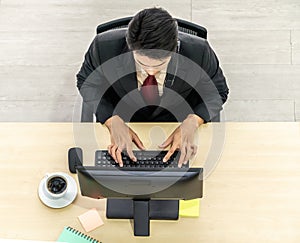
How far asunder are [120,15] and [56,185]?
135cm

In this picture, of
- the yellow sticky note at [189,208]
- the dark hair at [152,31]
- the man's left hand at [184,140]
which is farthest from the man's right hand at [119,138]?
the dark hair at [152,31]

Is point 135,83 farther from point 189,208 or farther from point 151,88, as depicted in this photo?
point 189,208

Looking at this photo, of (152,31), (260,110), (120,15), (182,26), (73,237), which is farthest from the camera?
(120,15)

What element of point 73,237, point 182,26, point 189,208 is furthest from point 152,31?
point 73,237

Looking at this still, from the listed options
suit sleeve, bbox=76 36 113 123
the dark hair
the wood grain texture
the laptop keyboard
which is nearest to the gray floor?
the wood grain texture

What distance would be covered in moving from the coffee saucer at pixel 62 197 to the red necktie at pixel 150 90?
40 cm

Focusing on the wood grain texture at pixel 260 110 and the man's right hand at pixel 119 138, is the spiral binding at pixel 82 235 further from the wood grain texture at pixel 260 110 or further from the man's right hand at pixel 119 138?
the wood grain texture at pixel 260 110

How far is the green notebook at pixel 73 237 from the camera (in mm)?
1773

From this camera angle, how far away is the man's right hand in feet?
5.98

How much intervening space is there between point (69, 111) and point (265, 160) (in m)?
1.19

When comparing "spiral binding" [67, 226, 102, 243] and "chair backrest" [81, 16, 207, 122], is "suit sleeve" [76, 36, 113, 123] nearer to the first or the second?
"chair backrest" [81, 16, 207, 122]

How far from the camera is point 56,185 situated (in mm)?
1824

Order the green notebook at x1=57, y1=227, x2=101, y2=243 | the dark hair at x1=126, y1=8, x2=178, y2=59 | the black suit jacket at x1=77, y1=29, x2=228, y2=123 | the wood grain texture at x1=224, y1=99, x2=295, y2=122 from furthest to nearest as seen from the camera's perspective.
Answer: the wood grain texture at x1=224, y1=99, x2=295, y2=122 < the black suit jacket at x1=77, y1=29, x2=228, y2=123 < the green notebook at x1=57, y1=227, x2=101, y2=243 < the dark hair at x1=126, y1=8, x2=178, y2=59

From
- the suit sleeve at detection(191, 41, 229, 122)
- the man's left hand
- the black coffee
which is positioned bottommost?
the black coffee
